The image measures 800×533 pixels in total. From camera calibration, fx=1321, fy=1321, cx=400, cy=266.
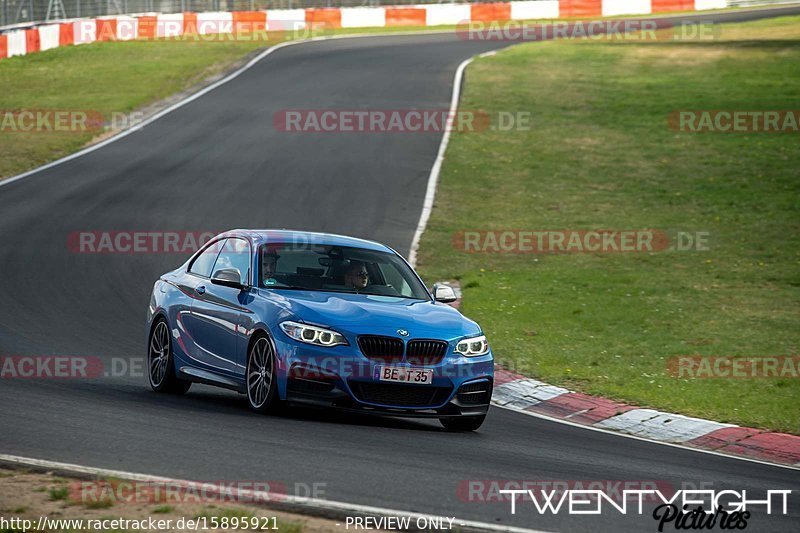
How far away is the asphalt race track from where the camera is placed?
8281 millimetres

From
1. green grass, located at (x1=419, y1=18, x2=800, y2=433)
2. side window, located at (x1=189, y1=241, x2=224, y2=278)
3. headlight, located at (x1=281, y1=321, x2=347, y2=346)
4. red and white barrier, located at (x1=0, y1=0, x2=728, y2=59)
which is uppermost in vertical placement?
red and white barrier, located at (x1=0, y1=0, x2=728, y2=59)

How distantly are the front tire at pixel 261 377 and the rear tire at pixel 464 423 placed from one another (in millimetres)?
1452

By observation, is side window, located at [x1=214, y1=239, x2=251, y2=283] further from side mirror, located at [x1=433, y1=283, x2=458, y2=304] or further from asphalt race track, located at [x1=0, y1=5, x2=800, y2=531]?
side mirror, located at [x1=433, y1=283, x2=458, y2=304]

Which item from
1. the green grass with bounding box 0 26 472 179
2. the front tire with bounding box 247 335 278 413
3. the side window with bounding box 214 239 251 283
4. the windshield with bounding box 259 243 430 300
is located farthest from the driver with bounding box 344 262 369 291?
the green grass with bounding box 0 26 472 179

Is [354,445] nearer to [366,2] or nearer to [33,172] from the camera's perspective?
[33,172]

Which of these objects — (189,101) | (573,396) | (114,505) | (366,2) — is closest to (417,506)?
(114,505)

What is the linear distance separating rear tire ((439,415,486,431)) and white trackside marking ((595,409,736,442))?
1.46 m

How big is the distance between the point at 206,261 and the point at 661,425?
4.40m

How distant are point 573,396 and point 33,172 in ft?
53.9

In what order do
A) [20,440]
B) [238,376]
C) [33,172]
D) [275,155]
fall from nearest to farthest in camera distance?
[20,440]
[238,376]
[33,172]
[275,155]

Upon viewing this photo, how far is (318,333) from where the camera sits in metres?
10.1

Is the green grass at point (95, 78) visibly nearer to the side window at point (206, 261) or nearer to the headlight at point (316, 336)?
the side window at point (206, 261)

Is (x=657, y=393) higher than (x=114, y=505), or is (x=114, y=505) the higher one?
(x=114, y=505)

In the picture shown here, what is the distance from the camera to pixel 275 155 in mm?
28000
